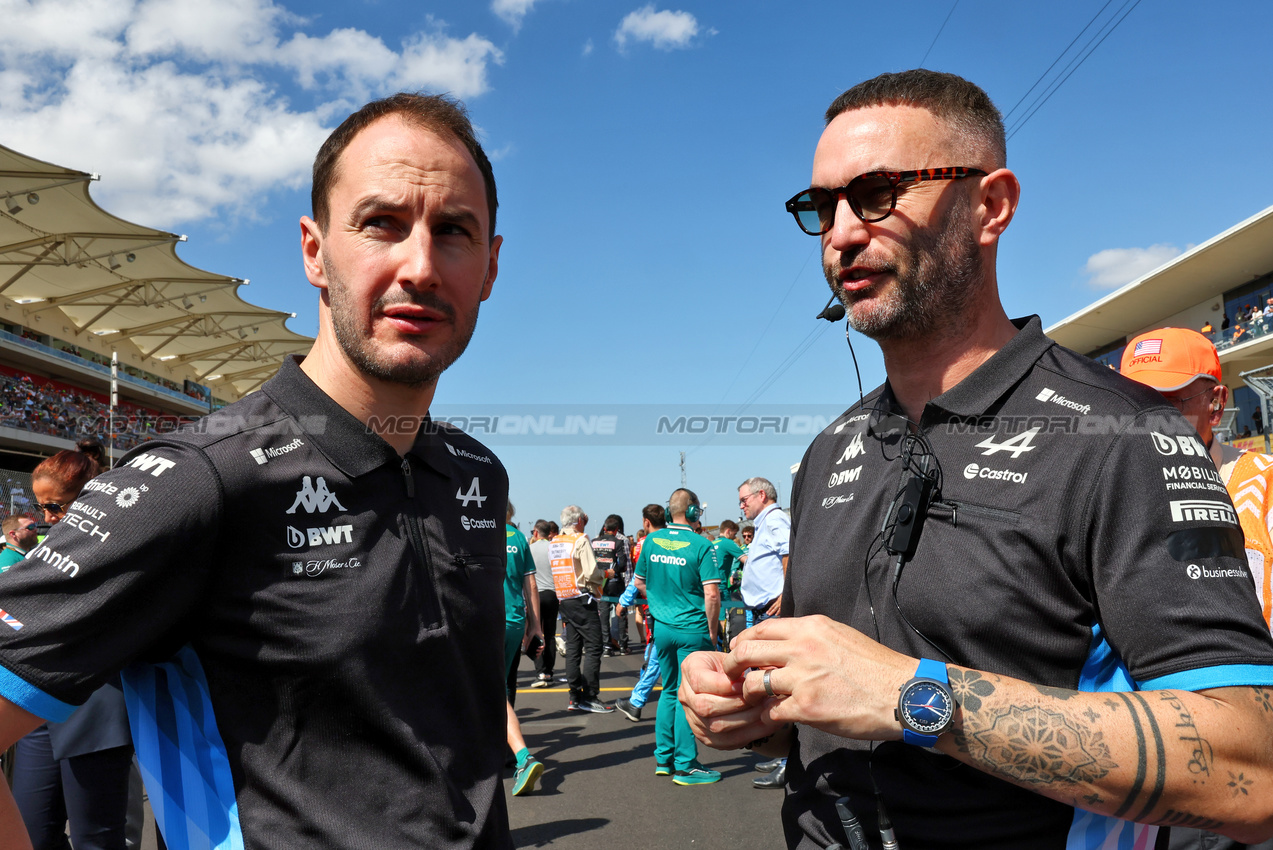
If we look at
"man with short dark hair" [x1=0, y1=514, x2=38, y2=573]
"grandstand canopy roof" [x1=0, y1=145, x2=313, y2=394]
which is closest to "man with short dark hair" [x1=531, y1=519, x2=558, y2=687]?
"man with short dark hair" [x1=0, y1=514, x2=38, y2=573]

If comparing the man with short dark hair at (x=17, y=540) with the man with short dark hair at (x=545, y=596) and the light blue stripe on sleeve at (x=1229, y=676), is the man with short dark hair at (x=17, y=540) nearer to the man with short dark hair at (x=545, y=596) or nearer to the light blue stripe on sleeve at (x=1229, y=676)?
the light blue stripe on sleeve at (x=1229, y=676)

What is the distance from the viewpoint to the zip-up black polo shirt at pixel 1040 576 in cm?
124

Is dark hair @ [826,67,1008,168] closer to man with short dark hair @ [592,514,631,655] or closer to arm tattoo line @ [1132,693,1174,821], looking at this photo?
arm tattoo line @ [1132,693,1174,821]

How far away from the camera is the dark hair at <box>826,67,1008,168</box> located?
172 centimetres

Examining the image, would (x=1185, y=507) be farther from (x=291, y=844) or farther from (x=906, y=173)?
(x=291, y=844)

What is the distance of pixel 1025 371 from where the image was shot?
1.60 metres

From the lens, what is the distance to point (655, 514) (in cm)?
996

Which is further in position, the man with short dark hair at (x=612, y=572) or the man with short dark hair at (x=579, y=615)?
the man with short dark hair at (x=612, y=572)

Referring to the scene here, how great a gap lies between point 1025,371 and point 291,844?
170cm

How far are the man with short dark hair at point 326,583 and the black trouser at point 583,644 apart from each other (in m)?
8.25

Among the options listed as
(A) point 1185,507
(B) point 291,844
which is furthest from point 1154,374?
(B) point 291,844

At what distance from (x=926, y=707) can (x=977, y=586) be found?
28 cm

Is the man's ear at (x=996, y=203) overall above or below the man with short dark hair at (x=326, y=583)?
above

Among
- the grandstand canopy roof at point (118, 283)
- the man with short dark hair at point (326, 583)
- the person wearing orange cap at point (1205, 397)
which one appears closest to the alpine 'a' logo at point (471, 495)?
the man with short dark hair at point (326, 583)
